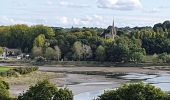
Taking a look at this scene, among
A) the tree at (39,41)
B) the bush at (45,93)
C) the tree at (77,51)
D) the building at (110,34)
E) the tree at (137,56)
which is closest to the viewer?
the bush at (45,93)

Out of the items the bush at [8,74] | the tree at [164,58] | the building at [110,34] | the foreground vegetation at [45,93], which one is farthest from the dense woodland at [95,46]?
the foreground vegetation at [45,93]

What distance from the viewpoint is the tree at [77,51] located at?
115500mm

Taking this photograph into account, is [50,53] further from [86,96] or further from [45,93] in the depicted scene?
[45,93]

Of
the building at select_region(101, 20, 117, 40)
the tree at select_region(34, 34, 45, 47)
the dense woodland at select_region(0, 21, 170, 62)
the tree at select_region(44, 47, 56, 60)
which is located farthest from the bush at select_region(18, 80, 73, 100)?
the building at select_region(101, 20, 117, 40)

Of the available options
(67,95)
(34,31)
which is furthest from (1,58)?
(67,95)

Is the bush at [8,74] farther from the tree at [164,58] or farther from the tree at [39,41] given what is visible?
the tree at [39,41]

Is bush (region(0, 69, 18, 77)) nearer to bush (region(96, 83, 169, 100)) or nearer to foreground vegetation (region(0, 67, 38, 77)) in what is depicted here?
foreground vegetation (region(0, 67, 38, 77))

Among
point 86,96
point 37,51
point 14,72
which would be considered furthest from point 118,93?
point 37,51

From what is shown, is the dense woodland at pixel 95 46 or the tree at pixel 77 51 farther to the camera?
the tree at pixel 77 51

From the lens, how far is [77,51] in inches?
4596

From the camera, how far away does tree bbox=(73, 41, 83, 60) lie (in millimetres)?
115500

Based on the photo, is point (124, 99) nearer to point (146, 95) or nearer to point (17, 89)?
point (146, 95)

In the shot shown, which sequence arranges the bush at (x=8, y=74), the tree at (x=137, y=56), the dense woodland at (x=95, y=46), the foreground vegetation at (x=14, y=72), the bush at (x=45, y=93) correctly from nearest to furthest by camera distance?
the bush at (x=45, y=93) → the bush at (x=8, y=74) → the foreground vegetation at (x=14, y=72) → the tree at (x=137, y=56) → the dense woodland at (x=95, y=46)

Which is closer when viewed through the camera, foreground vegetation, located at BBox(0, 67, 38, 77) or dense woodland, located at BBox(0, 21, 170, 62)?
foreground vegetation, located at BBox(0, 67, 38, 77)
